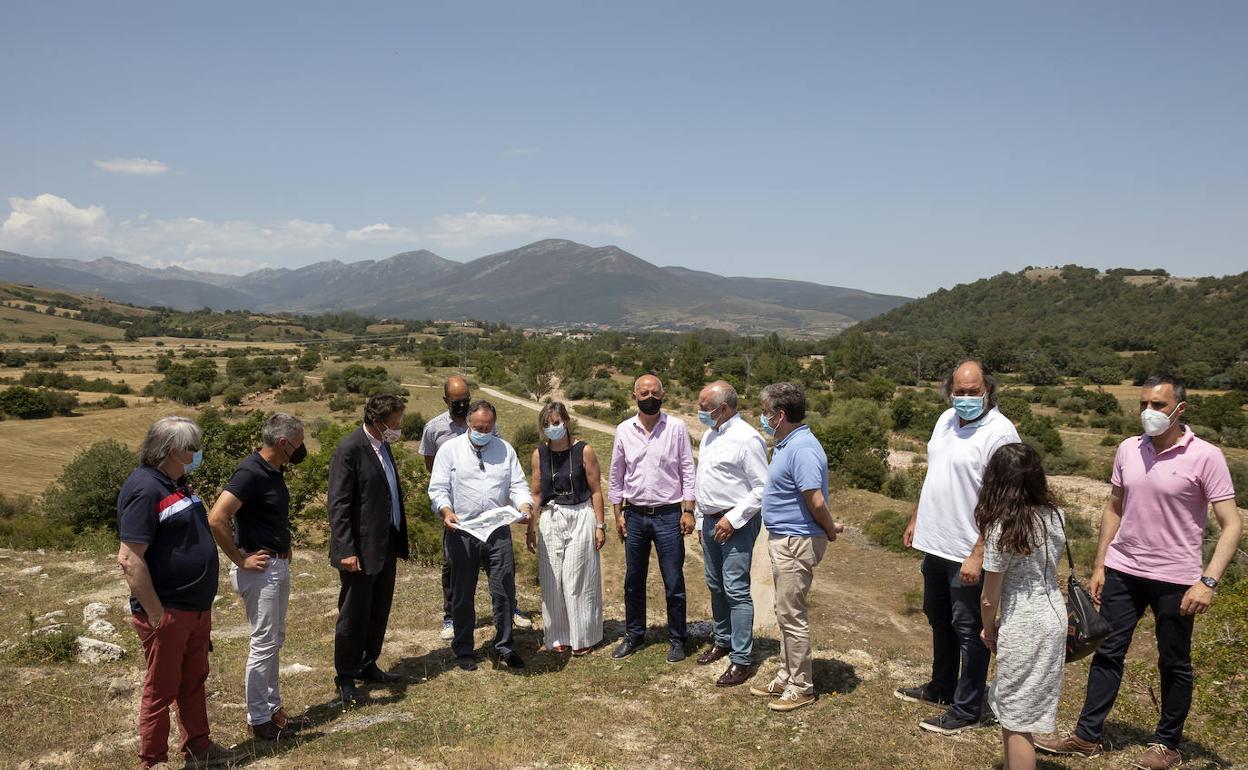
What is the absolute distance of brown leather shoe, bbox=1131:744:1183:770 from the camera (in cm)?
396

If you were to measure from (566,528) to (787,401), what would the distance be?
2.20 meters

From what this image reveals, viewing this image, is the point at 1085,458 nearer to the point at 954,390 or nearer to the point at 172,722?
the point at 954,390

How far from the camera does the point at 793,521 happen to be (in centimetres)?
462

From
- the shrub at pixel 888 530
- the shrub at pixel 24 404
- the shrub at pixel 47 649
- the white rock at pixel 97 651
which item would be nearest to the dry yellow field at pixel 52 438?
the shrub at pixel 24 404

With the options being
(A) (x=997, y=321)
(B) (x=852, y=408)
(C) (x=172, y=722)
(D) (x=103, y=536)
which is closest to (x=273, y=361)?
(B) (x=852, y=408)

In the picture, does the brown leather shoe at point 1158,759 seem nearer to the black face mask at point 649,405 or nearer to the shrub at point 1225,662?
the shrub at point 1225,662

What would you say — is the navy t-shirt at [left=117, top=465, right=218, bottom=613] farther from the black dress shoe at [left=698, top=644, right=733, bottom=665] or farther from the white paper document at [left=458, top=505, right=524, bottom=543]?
the black dress shoe at [left=698, top=644, right=733, bottom=665]

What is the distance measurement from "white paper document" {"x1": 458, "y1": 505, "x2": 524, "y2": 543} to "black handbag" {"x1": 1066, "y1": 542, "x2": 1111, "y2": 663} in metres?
3.65

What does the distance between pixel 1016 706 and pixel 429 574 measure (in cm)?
756

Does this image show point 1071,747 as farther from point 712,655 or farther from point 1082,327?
point 1082,327

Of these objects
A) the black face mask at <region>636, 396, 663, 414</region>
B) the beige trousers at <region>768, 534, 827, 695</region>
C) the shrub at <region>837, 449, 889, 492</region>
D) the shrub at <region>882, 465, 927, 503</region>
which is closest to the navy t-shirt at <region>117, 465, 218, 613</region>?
the black face mask at <region>636, 396, 663, 414</region>

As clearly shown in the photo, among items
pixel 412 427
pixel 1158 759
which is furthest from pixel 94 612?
pixel 412 427

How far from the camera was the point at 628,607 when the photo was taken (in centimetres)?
588

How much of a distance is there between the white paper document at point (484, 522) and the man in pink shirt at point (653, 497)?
87 centimetres
